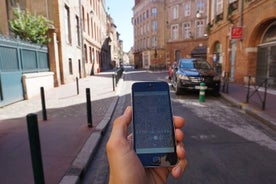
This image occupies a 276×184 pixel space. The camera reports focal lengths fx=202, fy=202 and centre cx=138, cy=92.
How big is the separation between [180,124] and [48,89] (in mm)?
12825

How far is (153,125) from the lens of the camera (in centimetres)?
174

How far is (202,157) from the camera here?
3957 mm

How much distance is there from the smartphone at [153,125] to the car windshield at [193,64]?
9617 millimetres

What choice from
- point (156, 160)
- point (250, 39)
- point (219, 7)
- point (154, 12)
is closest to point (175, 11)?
point (154, 12)

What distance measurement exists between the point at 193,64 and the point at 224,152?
25.6ft

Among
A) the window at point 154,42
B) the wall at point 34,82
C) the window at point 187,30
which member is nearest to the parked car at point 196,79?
the wall at point 34,82

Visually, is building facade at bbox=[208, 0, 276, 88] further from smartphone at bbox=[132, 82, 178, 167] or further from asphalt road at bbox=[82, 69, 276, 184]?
smartphone at bbox=[132, 82, 178, 167]

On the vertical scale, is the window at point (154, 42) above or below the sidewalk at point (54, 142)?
above

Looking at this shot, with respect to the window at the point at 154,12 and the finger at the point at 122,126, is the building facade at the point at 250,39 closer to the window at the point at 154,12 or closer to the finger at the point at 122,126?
the finger at the point at 122,126

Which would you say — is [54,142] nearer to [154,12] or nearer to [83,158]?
[83,158]

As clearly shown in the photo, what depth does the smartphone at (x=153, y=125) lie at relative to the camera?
163 centimetres

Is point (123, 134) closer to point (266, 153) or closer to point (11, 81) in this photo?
point (266, 153)

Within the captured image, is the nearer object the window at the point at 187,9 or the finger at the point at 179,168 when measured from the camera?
the finger at the point at 179,168

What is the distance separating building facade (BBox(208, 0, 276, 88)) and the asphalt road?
6604 millimetres
